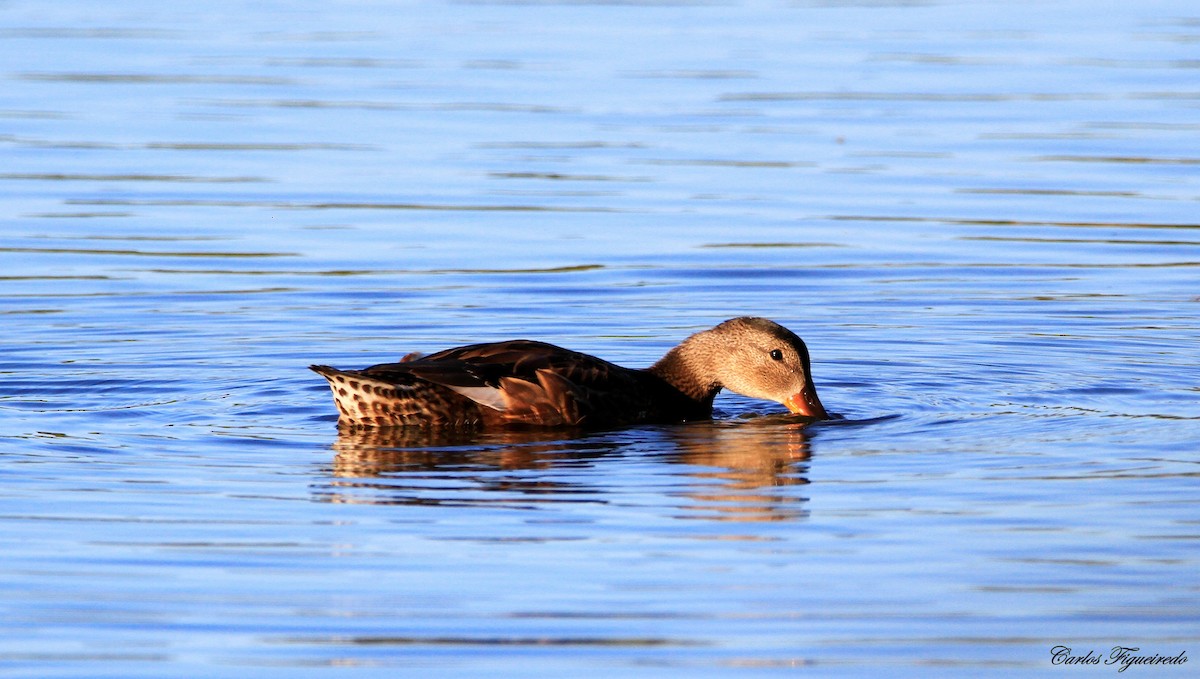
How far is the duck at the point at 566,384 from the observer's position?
1023cm

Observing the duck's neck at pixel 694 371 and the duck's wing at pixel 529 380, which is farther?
the duck's neck at pixel 694 371

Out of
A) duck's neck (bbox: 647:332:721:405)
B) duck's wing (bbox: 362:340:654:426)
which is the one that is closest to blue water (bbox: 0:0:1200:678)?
duck's wing (bbox: 362:340:654:426)

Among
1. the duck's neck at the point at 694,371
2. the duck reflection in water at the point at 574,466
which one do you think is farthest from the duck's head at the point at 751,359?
the duck reflection in water at the point at 574,466

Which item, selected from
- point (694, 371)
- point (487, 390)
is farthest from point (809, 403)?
point (487, 390)

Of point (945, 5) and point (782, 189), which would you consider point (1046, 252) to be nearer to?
point (782, 189)

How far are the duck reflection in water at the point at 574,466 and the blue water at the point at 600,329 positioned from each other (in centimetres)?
3

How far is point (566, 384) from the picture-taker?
1038cm

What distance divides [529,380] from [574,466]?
3.59ft

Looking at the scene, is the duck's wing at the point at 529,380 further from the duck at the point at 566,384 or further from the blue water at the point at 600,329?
the blue water at the point at 600,329

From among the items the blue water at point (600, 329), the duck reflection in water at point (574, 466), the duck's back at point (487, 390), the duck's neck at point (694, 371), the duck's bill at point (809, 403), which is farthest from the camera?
the duck's neck at point (694, 371)

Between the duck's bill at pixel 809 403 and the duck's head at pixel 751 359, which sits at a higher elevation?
the duck's head at pixel 751 359

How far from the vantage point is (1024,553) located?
25.3 feet

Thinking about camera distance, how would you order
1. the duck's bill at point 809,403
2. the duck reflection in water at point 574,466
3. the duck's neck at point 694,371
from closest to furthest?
the duck reflection in water at point 574,466 → the duck's bill at point 809,403 → the duck's neck at point 694,371

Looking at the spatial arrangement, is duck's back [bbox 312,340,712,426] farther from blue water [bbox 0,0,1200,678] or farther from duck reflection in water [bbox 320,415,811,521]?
blue water [bbox 0,0,1200,678]
